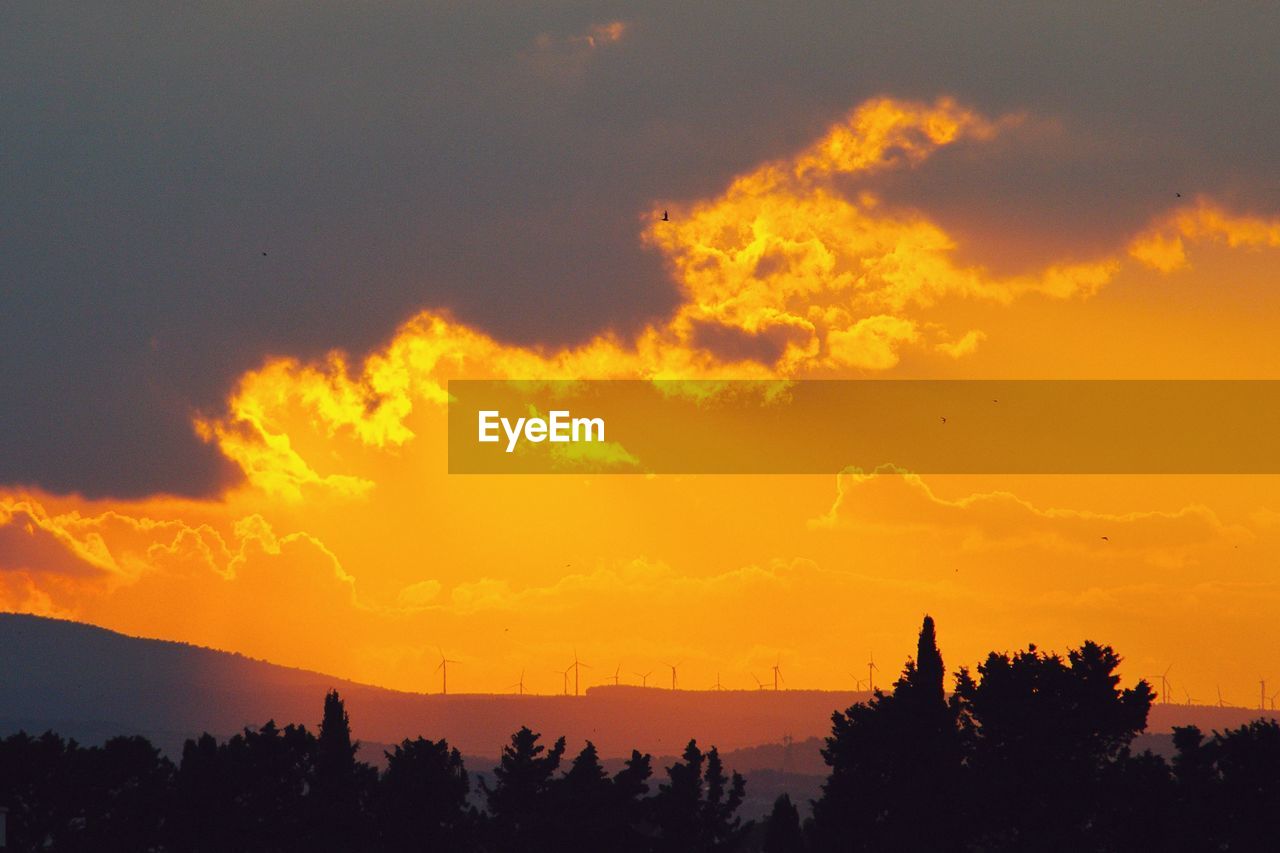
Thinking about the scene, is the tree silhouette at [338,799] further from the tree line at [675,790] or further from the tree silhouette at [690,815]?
the tree silhouette at [690,815]

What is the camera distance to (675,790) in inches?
5935

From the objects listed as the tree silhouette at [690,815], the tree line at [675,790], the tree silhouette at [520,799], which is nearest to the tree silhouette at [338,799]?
the tree line at [675,790]

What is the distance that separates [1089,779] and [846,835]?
18.8m

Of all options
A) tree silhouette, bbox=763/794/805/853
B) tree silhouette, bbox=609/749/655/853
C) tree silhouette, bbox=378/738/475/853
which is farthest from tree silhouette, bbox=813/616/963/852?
tree silhouette, bbox=378/738/475/853

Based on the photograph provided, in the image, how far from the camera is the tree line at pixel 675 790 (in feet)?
440

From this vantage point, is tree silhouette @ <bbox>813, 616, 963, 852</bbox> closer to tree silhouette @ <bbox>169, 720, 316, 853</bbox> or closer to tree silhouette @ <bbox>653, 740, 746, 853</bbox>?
tree silhouette @ <bbox>653, 740, 746, 853</bbox>

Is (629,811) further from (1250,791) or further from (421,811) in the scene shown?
(1250,791)

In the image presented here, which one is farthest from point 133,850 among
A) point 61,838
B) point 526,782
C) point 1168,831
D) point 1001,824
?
point 1168,831

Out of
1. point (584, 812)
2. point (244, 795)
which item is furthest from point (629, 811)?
point (244, 795)

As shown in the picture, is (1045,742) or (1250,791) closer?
(1250,791)

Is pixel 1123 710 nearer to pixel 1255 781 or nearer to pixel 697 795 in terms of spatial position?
pixel 1255 781

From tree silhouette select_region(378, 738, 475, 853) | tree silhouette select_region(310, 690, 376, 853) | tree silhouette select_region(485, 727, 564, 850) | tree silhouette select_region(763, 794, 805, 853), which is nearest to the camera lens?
tree silhouette select_region(310, 690, 376, 853)

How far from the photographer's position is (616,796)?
493 feet

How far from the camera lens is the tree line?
134125 mm
